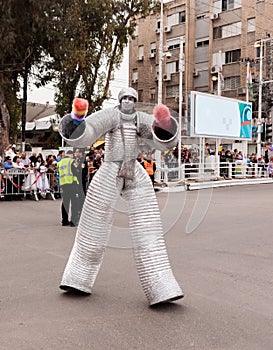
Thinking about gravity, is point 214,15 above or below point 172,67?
above

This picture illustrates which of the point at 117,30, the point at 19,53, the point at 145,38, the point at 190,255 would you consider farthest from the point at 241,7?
the point at 190,255

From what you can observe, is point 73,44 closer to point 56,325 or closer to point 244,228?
point 244,228

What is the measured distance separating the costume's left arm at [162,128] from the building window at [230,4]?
33767 millimetres

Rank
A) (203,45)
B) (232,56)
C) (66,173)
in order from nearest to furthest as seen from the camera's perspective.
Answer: (66,173) → (232,56) → (203,45)

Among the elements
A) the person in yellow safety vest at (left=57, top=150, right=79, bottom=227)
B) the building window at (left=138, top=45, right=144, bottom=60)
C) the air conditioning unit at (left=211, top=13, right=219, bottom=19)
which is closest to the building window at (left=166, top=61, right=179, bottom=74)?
the building window at (left=138, top=45, right=144, bottom=60)

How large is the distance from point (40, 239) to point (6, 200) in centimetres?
643

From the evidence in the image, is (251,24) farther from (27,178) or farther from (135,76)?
(27,178)

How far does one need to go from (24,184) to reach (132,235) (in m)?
10.0

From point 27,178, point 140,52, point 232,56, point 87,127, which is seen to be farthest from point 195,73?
point 87,127

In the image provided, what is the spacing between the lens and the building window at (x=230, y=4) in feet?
115

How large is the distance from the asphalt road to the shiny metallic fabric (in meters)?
0.17

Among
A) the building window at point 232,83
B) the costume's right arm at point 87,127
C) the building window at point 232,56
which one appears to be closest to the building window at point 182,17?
the building window at point 232,56

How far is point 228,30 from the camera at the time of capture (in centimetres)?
3597

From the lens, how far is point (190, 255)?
6.32 meters
